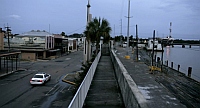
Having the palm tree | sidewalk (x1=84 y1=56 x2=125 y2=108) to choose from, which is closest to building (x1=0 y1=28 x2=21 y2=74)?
the palm tree

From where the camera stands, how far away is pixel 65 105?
16297 millimetres

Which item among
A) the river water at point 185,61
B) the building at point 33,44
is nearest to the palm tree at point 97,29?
the river water at point 185,61

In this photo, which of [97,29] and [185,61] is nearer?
[97,29]

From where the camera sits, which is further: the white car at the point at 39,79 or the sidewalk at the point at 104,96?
the white car at the point at 39,79

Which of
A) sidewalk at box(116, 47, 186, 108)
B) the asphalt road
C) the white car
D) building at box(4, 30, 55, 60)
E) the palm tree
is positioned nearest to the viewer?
sidewalk at box(116, 47, 186, 108)

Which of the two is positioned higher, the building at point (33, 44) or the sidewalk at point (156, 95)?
the building at point (33, 44)

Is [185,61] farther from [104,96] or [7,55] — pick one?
[104,96]

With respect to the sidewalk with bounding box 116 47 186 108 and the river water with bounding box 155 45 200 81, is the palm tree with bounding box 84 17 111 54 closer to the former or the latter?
the sidewalk with bounding box 116 47 186 108

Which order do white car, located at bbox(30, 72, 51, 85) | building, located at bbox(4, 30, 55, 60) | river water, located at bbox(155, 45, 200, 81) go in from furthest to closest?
building, located at bbox(4, 30, 55, 60) → river water, located at bbox(155, 45, 200, 81) → white car, located at bbox(30, 72, 51, 85)

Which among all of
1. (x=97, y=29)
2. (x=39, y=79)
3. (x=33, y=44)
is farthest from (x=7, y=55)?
(x=33, y=44)

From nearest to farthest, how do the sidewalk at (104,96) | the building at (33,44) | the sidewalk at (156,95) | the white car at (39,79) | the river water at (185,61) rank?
the sidewalk at (104,96)
the sidewalk at (156,95)
the white car at (39,79)
the river water at (185,61)
the building at (33,44)

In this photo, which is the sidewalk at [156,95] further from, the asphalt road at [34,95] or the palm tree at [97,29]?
the palm tree at [97,29]

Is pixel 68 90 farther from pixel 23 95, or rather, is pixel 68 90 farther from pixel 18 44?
pixel 18 44

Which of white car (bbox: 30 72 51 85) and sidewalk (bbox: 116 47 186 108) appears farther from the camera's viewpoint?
white car (bbox: 30 72 51 85)
